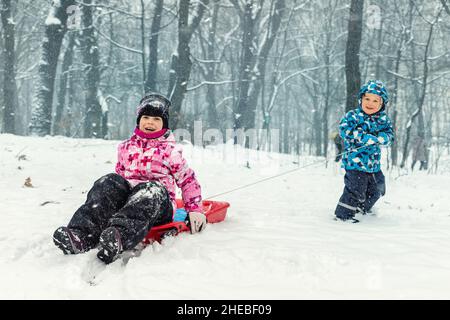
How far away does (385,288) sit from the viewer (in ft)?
6.73

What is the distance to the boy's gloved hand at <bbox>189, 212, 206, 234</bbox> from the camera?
3096 millimetres

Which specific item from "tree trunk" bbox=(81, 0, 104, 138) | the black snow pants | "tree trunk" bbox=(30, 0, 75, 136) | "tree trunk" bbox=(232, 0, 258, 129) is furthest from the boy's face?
"tree trunk" bbox=(81, 0, 104, 138)

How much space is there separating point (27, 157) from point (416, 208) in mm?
6763

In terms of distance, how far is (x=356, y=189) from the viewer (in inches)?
161

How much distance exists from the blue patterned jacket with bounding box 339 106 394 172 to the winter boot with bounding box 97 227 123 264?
2.63m

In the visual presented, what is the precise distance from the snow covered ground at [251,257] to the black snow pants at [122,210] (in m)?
0.15

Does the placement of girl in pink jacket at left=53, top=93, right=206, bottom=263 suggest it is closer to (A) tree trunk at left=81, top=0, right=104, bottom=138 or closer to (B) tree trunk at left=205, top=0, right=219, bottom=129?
(A) tree trunk at left=81, top=0, right=104, bottom=138

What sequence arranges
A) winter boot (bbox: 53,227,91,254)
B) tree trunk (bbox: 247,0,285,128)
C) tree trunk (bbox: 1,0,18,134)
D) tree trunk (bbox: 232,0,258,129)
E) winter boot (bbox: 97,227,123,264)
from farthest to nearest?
tree trunk (bbox: 247,0,285,128) < tree trunk (bbox: 232,0,258,129) < tree trunk (bbox: 1,0,18,134) < winter boot (bbox: 53,227,91,254) < winter boot (bbox: 97,227,123,264)

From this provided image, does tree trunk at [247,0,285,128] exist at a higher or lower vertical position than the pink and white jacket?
higher

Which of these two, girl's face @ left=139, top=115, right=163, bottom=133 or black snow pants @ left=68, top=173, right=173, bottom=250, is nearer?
black snow pants @ left=68, top=173, right=173, bottom=250

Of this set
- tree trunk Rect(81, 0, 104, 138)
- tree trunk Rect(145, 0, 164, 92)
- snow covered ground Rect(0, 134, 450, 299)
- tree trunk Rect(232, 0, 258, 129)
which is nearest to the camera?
snow covered ground Rect(0, 134, 450, 299)

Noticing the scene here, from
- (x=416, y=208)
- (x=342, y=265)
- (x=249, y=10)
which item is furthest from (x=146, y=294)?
(x=249, y=10)

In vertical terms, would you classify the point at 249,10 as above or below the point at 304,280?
above

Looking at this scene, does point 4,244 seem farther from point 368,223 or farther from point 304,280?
point 368,223
